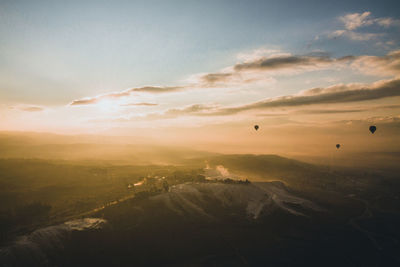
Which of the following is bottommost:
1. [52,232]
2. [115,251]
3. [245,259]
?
Answer: [245,259]

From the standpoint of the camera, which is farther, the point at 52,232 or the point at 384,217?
the point at 384,217

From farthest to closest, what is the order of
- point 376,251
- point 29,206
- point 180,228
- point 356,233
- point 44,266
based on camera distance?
point 29,206 < point 356,233 < point 180,228 < point 376,251 < point 44,266

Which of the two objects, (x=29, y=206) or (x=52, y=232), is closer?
(x=52, y=232)

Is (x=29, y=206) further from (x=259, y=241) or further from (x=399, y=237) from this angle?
(x=399, y=237)

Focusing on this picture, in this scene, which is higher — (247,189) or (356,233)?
(247,189)

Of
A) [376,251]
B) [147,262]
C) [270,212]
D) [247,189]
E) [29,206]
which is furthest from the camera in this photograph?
[247,189]

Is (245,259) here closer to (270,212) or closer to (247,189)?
(270,212)

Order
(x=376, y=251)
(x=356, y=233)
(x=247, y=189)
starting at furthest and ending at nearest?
(x=247, y=189)
(x=356, y=233)
(x=376, y=251)

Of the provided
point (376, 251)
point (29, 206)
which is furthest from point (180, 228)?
point (29, 206)

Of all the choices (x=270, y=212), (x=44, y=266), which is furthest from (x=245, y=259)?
(x=44, y=266)
